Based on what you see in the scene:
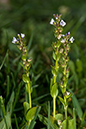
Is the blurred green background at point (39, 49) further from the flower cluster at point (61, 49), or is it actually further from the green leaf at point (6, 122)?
the flower cluster at point (61, 49)

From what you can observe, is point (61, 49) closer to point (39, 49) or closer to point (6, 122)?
point (6, 122)

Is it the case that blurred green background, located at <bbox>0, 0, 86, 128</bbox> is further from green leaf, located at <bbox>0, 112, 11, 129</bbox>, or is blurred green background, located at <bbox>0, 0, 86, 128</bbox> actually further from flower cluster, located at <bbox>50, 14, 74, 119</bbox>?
flower cluster, located at <bbox>50, 14, 74, 119</bbox>

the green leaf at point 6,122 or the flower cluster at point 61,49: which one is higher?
the flower cluster at point 61,49

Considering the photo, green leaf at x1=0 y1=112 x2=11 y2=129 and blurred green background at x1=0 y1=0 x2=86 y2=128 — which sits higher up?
blurred green background at x1=0 y1=0 x2=86 y2=128

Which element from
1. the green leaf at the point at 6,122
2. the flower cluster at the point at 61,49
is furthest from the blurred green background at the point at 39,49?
the flower cluster at the point at 61,49

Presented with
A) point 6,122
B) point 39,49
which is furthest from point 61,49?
point 39,49

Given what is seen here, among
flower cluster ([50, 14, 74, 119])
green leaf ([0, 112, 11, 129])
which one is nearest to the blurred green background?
green leaf ([0, 112, 11, 129])

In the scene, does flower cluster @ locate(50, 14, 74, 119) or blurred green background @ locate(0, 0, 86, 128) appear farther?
blurred green background @ locate(0, 0, 86, 128)

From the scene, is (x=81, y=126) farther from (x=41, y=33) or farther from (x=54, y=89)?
(x=41, y=33)
